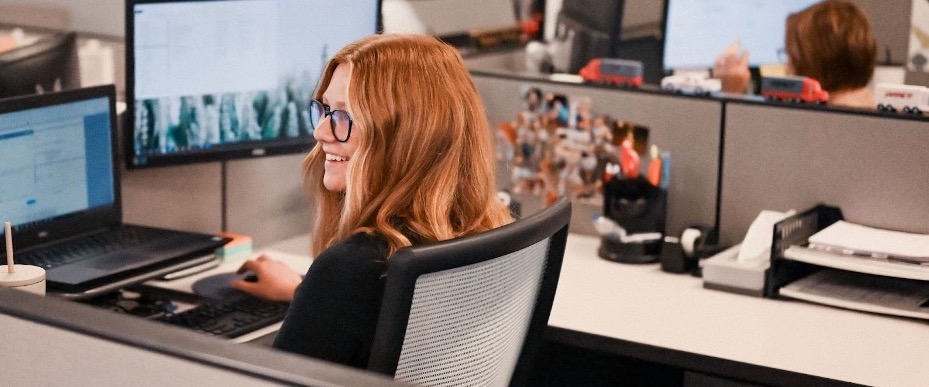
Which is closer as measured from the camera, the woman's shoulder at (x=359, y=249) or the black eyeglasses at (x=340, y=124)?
the woman's shoulder at (x=359, y=249)

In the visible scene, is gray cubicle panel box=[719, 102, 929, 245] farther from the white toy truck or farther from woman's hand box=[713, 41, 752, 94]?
woman's hand box=[713, 41, 752, 94]

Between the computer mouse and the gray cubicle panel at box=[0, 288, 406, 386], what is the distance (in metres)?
0.94

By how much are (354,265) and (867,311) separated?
1.05 m

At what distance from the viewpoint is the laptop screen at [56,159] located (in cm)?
194

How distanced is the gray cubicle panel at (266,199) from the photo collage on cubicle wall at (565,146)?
17.6 inches

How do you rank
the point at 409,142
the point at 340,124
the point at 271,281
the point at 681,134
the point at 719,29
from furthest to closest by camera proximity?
the point at 719,29
the point at 681,134
the point at 271,281
the point at 340,124
the point at 409,142

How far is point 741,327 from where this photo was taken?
197 cm

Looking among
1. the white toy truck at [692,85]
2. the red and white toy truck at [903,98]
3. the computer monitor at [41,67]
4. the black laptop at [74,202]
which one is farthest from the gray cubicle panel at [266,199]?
the red and white toy truck at [903,98]

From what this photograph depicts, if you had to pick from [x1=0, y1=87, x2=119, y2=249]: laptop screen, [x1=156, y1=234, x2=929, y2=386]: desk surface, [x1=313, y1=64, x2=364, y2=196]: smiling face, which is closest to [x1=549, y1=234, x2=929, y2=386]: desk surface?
[x1=156, y1=234, x2=929, y2=386]: desk surface

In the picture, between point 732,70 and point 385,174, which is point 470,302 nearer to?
point 385,174

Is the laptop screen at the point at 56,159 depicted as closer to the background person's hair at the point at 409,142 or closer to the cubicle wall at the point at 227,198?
the cubicle wall at the point at 227,198

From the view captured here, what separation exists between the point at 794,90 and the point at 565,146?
1.58 ft

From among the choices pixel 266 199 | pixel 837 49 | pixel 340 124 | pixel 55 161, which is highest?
pixel 837 49

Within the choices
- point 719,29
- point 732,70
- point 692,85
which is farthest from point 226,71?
point 719,29
